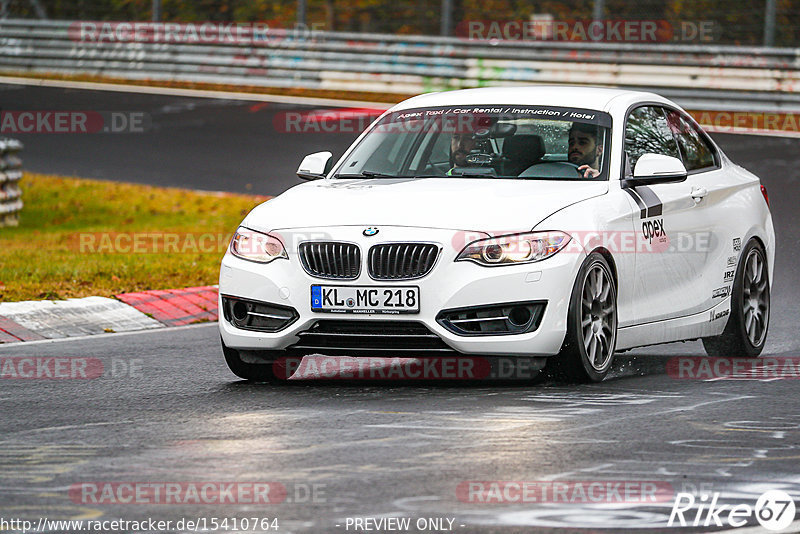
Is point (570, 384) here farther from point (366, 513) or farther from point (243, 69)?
point (243, 69)

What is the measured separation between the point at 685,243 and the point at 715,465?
332 cm

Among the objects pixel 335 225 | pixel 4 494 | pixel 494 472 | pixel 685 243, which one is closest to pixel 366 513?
pixel 494 472

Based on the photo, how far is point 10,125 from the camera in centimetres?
2742

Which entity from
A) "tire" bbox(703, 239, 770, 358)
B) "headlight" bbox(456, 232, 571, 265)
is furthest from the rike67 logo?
"tire" bbox(703, 239, 770, 358)

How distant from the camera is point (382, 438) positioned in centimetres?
723

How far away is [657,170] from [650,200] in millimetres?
290

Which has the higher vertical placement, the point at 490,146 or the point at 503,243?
the point at 490,146

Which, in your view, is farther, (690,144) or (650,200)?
(690,144)

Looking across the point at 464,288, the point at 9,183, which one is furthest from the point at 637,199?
the point at 9,183

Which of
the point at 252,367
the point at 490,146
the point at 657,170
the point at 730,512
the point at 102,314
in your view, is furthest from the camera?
the point at 102,314

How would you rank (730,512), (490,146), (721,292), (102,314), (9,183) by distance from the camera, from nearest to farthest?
(730,512)
(490,146)
(721,292)
(102,314)
(9,183)

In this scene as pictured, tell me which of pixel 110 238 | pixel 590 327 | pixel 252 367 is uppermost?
pixel 590 327

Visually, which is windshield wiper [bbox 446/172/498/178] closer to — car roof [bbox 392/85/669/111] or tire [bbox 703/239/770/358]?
car roof [bbox 392/85/669/111]

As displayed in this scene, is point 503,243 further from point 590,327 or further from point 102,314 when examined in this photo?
point 102,314
